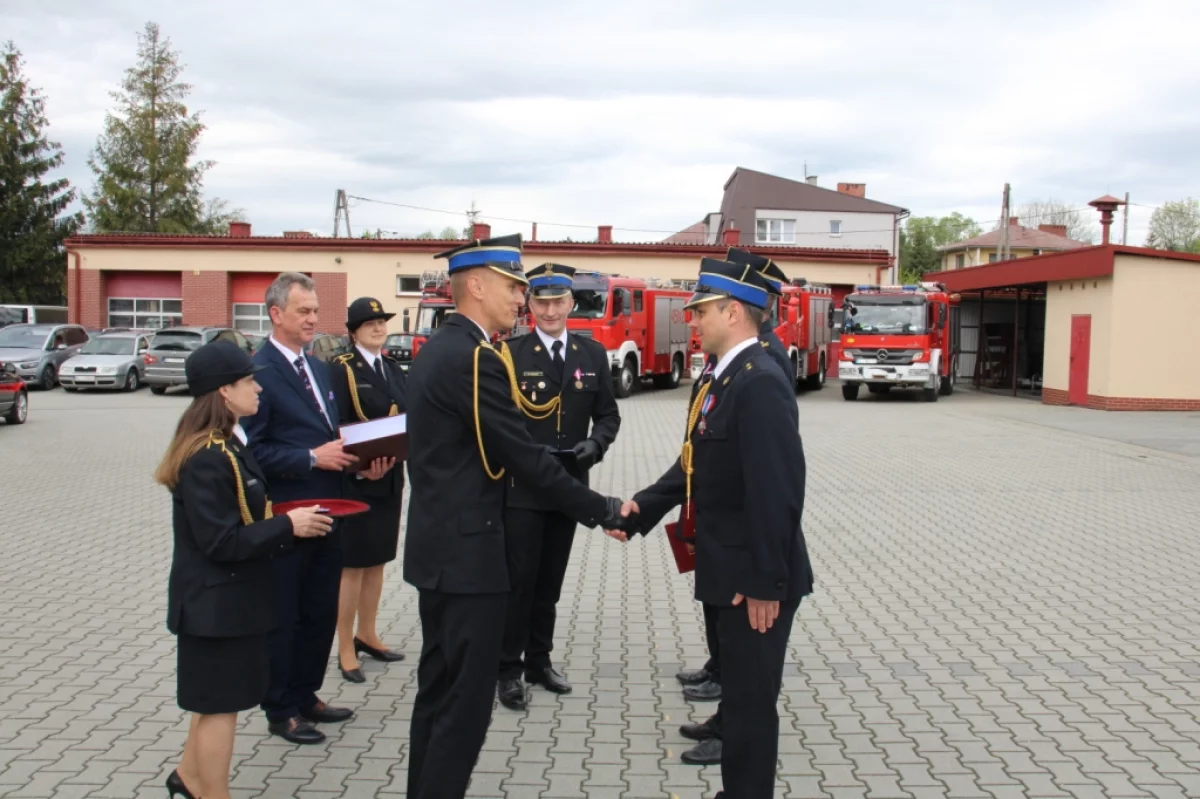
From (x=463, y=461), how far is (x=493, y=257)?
712 millimetres

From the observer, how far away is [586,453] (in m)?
5.06

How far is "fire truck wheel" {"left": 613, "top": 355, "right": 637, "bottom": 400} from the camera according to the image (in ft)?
90.3

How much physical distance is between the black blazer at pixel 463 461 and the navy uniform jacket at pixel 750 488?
1.88 ft

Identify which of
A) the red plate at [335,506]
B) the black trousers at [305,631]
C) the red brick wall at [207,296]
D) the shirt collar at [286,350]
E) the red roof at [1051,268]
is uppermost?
the red roof at [1051,268]

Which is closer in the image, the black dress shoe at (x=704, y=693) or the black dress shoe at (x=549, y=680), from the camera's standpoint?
the black dress shoe at (x=704, y=693)

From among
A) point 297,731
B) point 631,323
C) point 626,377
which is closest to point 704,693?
point 297,731

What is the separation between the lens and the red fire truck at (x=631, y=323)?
2684 cm

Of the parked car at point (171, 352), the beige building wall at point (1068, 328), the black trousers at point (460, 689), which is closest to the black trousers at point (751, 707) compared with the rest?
the black trousers at point (460, 689)

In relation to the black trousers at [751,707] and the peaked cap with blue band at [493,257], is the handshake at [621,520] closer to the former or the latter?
the black trousers at [751,707]

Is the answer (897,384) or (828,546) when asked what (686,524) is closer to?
(828,546)

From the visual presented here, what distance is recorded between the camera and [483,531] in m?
3.67

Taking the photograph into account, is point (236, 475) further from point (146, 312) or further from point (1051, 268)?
point (146, 312)

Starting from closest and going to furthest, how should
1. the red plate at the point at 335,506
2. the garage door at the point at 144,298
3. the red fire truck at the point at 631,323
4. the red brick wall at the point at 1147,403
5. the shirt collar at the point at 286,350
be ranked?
1. the red plate at the point at 335,506
2. the shirt collar at the point at 286,350
3. the red brick wall at the point at 1147,403
4. the red fire truck at the point at 631,323
5. the garage door at the point at 144,298

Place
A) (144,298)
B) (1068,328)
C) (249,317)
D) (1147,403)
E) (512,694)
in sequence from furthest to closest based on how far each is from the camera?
(144,298), (249,317), (1068,328), (1147,403), (512,694)
